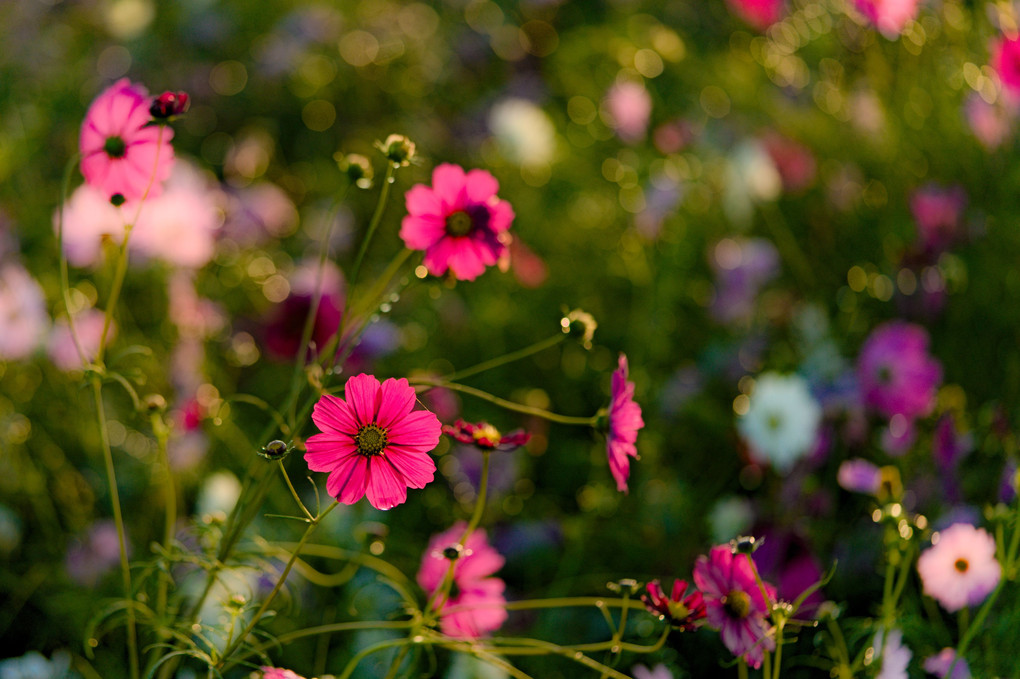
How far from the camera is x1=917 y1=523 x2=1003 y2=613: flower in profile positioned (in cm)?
74

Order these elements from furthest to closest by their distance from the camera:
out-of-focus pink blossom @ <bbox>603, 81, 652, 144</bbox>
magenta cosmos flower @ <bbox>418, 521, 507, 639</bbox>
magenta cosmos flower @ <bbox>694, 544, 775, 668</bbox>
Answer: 1. out-of-focus pink blossom @ <bbox>603, 81, 652, 144</bbox>
2. magenta cosmos flower @ <bbox>418, 521, 507, 639</bbox>
3. magenta cosmos flower @ <bbox>694, 544, 775, 668</bbox>

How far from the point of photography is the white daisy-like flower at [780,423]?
3.32 ft

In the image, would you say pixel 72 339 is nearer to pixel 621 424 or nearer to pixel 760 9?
pixel 621 424

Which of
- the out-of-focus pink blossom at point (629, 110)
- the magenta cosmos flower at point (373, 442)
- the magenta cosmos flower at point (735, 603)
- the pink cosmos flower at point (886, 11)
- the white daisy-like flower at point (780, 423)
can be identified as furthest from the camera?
the out-of-focus pink blossom at point (629, 110)

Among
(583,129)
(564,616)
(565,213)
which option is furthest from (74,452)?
(583,129)

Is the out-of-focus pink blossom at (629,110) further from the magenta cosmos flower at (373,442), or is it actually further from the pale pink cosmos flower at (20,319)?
the magenta cosmos flower at (373,442)

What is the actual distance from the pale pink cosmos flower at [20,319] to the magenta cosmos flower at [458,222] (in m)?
0.73

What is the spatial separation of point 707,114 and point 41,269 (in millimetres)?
1219

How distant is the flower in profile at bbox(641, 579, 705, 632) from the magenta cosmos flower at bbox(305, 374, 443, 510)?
0.65 ft

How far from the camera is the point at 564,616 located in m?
1.00

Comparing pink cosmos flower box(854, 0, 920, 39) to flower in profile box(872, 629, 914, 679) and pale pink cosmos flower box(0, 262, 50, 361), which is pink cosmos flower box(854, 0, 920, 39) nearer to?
flower in profile box(872, 629, 914, 679)

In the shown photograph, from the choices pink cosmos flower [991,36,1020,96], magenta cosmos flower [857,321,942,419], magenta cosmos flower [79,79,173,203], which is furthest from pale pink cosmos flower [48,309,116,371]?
pink cosmos flower [991,36,1020,96]

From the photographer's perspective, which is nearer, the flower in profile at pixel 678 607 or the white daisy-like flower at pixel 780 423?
the flower in profile at pixel 678 607

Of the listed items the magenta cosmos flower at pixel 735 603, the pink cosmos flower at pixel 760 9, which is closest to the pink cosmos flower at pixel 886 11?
the pink cosmos flower at pixel 760 9
